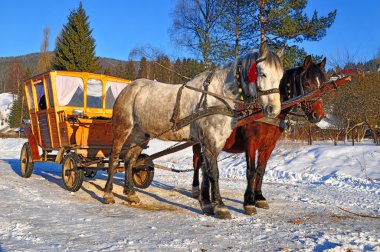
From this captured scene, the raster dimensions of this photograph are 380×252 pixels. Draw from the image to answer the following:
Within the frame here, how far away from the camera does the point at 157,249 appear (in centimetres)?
332

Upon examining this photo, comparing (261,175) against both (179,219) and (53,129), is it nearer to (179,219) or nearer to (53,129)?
(179,219)

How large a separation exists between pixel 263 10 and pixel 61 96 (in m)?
12.5

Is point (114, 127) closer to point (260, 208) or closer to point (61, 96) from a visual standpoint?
point (61, 96)

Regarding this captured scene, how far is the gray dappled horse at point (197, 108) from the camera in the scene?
14.2 ft

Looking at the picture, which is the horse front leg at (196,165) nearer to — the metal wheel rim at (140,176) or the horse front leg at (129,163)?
the metal wheel rim at (140,176)

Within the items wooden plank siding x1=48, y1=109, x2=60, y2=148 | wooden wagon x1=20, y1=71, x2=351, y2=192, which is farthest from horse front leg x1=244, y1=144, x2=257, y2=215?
wooden plank siding x1=48, y1=109, x2=60, y2=148

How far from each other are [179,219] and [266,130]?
1728 mm

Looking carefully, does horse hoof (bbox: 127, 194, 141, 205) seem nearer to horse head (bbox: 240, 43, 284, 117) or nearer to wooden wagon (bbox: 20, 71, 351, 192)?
wooden wagon (bbox: 20, 71, 351, 192)

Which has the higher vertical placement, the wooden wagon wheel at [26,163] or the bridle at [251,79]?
the bridle at [251,79]

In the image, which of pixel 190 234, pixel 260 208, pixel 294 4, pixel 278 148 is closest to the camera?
pixel 190 234

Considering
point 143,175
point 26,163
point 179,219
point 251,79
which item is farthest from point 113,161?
point 26,163

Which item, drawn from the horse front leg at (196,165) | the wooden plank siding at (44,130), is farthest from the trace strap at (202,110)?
the wooden plank siding at (44,130)

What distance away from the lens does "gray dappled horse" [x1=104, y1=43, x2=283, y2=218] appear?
432cm

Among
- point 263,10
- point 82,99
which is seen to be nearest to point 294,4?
point 263,10
